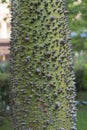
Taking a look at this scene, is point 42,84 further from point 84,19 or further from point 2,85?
point 84,19

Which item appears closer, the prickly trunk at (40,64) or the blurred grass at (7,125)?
the prickly trunk at (40,64)

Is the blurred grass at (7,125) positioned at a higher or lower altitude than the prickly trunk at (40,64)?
lower

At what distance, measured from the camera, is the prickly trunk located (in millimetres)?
2707

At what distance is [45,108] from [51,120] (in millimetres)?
84

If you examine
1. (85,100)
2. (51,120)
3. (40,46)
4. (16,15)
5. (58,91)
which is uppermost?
(16,15)

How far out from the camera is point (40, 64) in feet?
8.86

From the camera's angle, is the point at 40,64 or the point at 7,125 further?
the point at 7,125

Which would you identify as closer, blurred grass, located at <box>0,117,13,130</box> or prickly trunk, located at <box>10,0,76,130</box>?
prickly trunk, located at <box>10,0,76,130</box>

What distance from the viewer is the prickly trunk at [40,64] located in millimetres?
2707

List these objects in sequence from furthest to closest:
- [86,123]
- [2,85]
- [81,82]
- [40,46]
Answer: [81,82]
[2,85]
[86,123]
[40,46]

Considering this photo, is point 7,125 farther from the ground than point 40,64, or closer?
closer

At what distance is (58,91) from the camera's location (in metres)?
2.77

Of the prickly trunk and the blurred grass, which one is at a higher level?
the prickly trunk

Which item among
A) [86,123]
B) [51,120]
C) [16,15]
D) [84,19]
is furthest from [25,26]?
[84,19]
